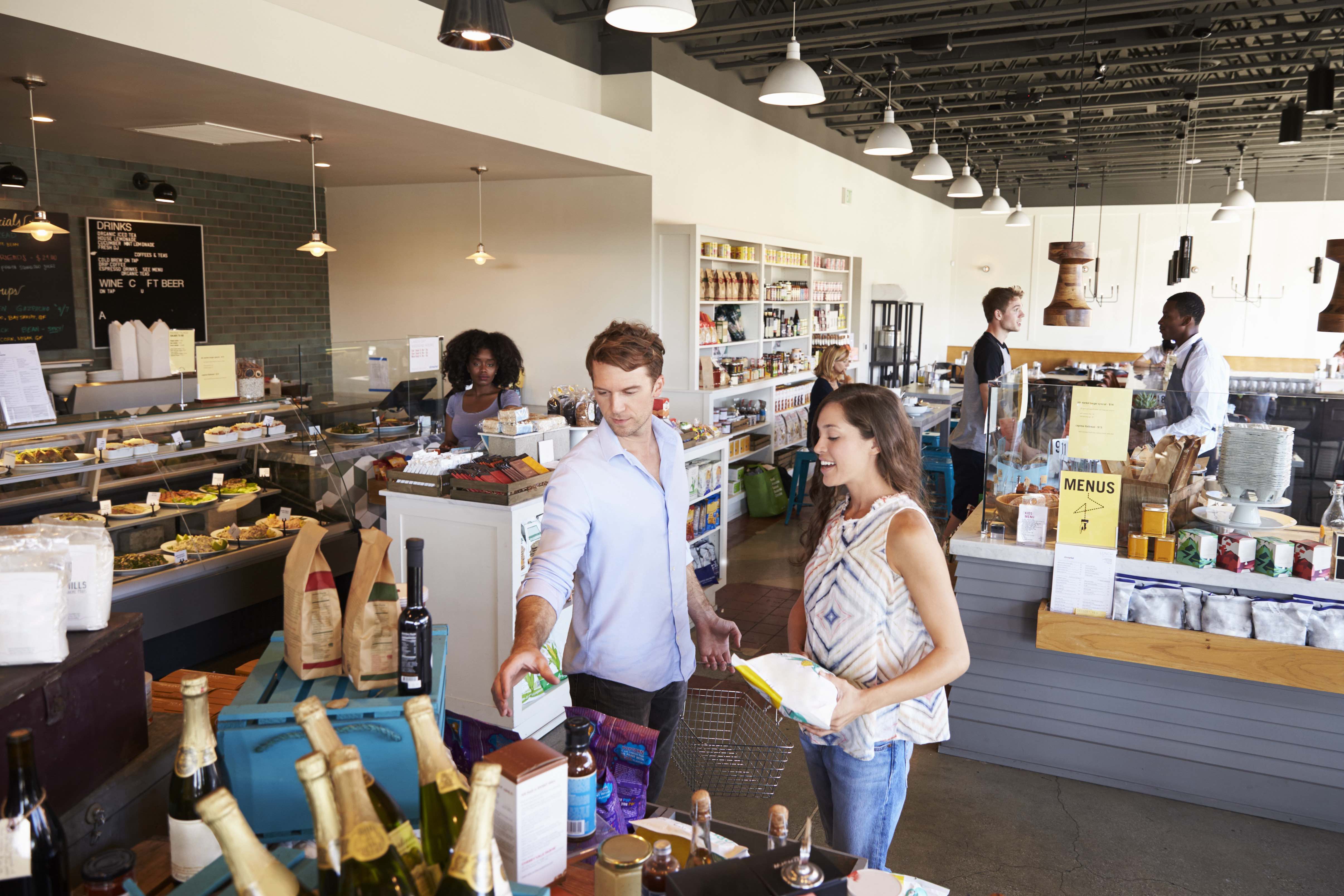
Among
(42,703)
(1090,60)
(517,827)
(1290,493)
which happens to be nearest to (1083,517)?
(1290,493)

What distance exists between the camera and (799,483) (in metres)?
8.27

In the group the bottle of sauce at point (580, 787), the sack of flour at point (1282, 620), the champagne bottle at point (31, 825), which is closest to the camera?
the champagne bottle at point (31, 825)

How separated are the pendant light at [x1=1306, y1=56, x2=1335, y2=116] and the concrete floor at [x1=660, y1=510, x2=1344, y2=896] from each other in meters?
4.56

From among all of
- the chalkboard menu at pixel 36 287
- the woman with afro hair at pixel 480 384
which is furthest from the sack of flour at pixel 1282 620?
the chalkboard menu at pixel 36 287

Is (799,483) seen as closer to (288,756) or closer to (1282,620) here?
(1282,620)

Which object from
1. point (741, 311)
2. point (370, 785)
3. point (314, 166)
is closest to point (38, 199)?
point (314, 166)

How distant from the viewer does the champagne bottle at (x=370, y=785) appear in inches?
48.6

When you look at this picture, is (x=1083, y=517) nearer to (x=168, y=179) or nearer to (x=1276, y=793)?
(x=1276, y=793)

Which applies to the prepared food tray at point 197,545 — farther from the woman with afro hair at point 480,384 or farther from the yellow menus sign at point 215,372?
the woman with afro hair at point 480,384

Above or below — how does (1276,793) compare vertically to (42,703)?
below

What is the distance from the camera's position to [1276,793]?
358 cm

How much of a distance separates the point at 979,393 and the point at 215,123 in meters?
4.99

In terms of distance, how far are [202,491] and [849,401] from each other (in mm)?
→ 3629

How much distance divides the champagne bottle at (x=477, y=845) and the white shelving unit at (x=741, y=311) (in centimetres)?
511
